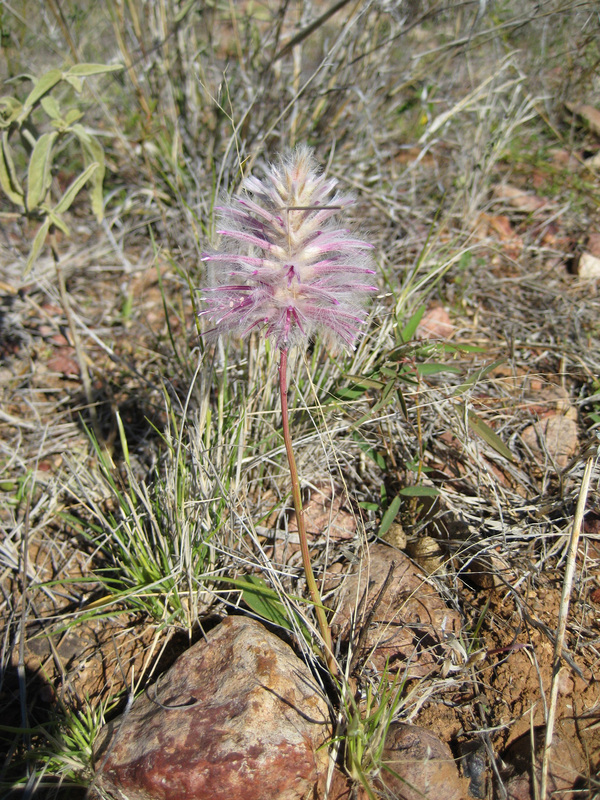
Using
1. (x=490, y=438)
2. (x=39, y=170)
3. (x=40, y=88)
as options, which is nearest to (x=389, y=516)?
(x=490, y=438)

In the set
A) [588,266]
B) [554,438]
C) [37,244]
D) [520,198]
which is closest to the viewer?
[37,244]

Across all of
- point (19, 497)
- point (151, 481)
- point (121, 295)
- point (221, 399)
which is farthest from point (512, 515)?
point (121, 295)

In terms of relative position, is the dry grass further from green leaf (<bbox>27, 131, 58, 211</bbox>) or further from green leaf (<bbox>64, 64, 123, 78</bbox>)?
green leaf (<bbox>64, 64, 123, 78</bbox>)

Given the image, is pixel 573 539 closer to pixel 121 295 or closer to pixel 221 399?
pixel 221 399

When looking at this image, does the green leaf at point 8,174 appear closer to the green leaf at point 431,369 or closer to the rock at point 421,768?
the green leaf at point 431,369

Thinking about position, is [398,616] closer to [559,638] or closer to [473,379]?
[559,638]

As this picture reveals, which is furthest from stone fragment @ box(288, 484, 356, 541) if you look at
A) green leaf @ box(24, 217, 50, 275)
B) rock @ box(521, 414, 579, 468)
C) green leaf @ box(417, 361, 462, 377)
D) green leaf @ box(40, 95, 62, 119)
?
green leaf @ box(40, 95, 62, 119)
